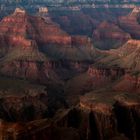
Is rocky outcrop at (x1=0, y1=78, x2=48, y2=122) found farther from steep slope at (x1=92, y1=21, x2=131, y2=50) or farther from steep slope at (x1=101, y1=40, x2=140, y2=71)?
steep slope at (x1=92, y1=21, x2=131, y2=50)

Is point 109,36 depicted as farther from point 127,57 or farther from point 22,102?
point 22,102

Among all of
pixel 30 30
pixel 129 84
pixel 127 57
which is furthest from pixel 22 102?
pixel 30 30

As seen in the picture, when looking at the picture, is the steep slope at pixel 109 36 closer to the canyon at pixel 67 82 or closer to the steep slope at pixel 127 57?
the canyon at pixel 67 82

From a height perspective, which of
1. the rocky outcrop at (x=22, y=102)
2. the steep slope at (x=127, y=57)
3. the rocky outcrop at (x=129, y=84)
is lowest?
the rocky outcrop at (x=22, y=102)

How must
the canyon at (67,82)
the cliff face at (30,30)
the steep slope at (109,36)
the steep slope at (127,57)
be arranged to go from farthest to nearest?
the steep slope at (109,36) → the cliff face at (30,30) → the steep slope at (127,57) → the canyon at (67,82)

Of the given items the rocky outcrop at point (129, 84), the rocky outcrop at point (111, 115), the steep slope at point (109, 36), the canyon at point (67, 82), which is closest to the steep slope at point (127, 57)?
the canyon at point (67, 82)

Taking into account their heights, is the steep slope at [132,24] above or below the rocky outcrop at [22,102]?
above

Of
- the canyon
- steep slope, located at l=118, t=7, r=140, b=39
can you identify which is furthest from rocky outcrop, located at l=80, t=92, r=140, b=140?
steep slope, located at l=118, t=7, r=140, b=39

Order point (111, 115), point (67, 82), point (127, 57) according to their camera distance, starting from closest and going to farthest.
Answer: point (111, 115)
point (67, 82)
point (127, 57)

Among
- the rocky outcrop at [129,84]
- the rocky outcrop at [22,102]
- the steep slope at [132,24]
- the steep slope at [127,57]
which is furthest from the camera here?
the steep slope at [132,24]

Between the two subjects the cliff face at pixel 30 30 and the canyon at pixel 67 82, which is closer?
the canyon at pixel 67 82

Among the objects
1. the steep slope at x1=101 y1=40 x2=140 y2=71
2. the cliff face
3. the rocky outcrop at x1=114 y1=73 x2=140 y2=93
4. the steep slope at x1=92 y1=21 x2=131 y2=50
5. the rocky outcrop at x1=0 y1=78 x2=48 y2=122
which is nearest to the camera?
the rocky outcrop at x1=0 y1=78 x2=48 y2=122

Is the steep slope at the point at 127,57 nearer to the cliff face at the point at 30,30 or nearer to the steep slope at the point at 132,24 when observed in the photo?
the cliff face at the point at 30,30
